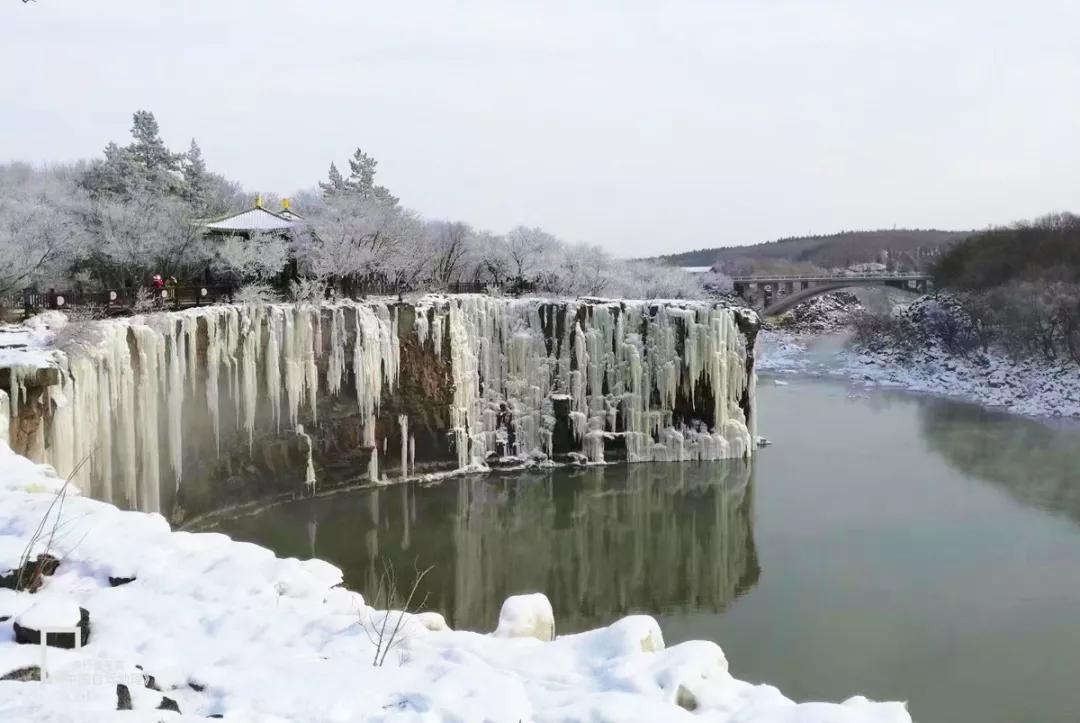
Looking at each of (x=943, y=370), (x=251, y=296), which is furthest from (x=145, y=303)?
(x=943, y=370)

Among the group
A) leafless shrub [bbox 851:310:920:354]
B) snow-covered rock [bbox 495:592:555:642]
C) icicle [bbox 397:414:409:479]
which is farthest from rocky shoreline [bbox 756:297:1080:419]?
snow-covered rock [bbox 495:592:555:642]

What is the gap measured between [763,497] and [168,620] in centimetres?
1591

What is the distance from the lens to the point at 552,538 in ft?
54.3

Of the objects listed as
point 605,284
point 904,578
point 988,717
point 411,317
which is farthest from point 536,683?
point 605,284

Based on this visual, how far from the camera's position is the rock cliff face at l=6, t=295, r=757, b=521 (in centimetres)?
1321

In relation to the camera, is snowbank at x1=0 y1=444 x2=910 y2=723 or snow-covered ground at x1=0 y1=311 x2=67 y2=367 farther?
snow-covered ground at x1=0 y1=311 x2=67 y2=367

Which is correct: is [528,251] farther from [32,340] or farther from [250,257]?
[32,340]

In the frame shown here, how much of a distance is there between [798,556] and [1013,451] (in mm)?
14204

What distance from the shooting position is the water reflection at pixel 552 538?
13.5 m

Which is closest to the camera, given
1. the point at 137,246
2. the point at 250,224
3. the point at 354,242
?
the point at 137,246

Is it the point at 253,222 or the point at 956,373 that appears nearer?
the point at 253,222

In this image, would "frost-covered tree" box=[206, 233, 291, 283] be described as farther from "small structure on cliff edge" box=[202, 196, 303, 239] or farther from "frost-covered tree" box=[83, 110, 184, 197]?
"frost-covered tree" box=[83, 110, 184, 197]

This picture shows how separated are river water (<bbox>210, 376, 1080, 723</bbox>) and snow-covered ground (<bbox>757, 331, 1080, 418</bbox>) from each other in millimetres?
10056

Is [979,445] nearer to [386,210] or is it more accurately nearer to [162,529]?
[386,210]
